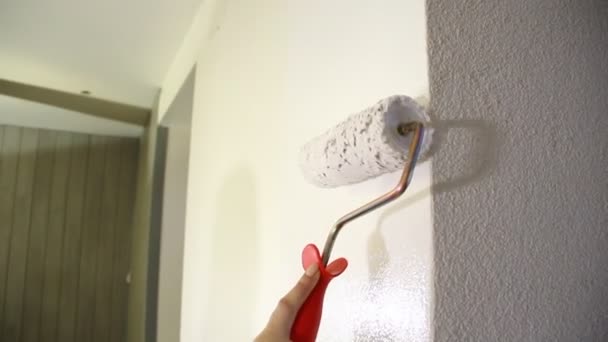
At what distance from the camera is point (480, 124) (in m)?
0.33

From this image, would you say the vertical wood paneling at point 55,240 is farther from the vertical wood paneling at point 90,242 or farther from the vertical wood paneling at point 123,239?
the vertical wood paneling at point 123,239

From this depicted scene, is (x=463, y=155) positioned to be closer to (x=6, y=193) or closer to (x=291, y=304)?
(x=291, y=304)

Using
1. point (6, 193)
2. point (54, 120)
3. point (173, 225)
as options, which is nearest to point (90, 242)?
point (6, 193)

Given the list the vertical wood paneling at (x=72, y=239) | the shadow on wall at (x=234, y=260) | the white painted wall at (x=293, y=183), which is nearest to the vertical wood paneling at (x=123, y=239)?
the vertical wood paneling at (x=72, y=239)

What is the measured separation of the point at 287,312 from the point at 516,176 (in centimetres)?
22

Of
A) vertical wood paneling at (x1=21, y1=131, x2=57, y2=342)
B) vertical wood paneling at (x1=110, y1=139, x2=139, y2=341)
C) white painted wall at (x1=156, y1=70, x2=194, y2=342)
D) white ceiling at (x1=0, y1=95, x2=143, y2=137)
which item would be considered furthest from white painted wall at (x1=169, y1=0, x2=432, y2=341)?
vertical wood paneling at (x1=21, y1=131, x2=57, y2=342)

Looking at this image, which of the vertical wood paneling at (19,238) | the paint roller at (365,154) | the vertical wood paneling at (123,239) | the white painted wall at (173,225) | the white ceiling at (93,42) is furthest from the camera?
the vertical wood paneling at (123,239)

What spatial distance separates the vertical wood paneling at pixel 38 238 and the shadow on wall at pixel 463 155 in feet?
9.40

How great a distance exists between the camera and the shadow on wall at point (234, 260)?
2.24ft

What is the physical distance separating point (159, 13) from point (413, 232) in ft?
4.37

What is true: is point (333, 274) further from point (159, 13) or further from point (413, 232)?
point (159, 13)

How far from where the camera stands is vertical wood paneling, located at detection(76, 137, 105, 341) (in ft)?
8.63

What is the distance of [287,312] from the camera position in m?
0.32

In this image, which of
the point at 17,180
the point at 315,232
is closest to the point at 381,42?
the point at 315,232
